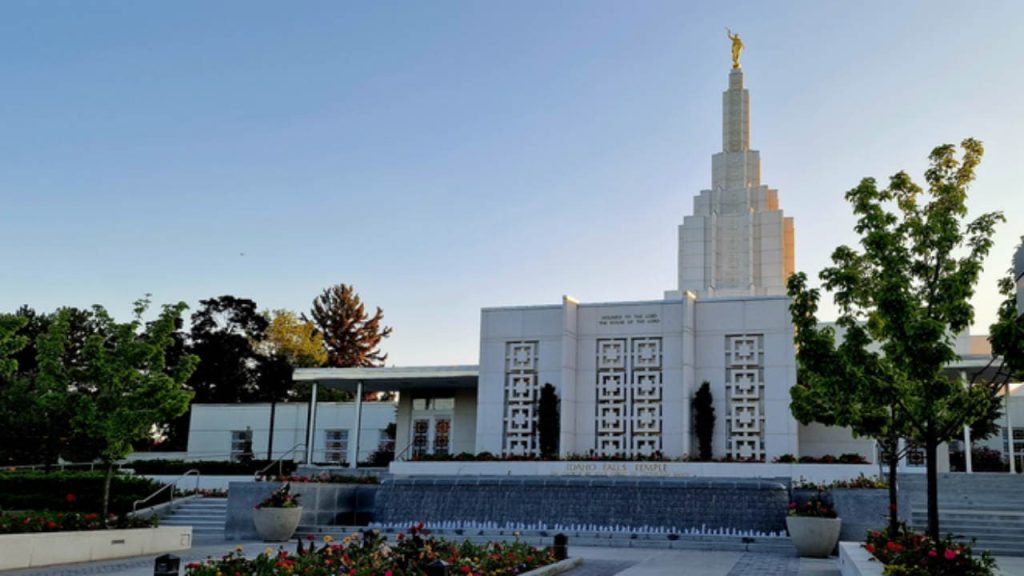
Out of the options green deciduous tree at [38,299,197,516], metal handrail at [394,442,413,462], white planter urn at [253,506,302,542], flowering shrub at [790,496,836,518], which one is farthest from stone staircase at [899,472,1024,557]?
metal handrail at [394,442,413,462]

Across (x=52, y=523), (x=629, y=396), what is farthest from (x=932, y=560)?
(x=629, y=396)

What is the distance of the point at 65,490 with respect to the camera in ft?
82.6

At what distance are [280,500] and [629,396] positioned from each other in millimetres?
11108

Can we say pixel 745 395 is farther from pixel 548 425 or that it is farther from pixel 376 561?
pixel 376 561

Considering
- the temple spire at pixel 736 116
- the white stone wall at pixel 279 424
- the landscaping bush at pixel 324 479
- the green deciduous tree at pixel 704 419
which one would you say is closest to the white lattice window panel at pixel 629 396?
the green deciduous tree at pixel 704 419

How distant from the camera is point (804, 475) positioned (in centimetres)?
2298

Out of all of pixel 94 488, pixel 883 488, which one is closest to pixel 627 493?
pixel 883 488

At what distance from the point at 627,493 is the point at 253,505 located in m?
7.88

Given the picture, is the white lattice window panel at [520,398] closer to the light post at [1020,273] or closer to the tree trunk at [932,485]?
the tree trunk at [932,485]

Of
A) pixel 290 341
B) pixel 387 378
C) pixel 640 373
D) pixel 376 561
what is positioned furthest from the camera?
pixel 290 341

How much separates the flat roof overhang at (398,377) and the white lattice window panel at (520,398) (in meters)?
1.39

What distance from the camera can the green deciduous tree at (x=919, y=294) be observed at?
10945 mm

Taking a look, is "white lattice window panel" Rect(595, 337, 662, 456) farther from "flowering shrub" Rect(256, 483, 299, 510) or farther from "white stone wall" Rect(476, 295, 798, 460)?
"flowering shrub" Rect(256, 483, 299, 510)

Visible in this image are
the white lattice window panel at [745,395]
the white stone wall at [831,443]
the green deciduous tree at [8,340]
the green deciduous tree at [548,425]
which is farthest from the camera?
the white stone wall at [831,443]
